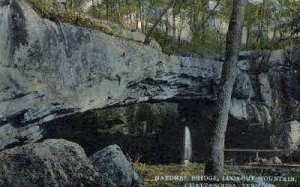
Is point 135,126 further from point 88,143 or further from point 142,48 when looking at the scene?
point 142,48

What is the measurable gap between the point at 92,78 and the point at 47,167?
754cm

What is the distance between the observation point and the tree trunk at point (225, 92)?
11422 mm

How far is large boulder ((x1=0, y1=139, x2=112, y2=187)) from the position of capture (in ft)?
28.5

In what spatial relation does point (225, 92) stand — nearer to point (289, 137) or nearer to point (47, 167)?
point (47, 167)

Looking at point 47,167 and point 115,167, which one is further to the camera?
point 115,167

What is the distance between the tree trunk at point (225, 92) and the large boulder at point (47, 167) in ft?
10.7

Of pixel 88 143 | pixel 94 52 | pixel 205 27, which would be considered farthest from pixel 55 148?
pixel 205 27

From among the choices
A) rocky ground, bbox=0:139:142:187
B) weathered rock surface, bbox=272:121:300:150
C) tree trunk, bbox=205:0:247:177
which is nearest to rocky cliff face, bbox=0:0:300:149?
weathered rock surface, bbox=272:121:300:150

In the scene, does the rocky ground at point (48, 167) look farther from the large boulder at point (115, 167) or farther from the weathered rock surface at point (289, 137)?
the weathered rock surface at point (289, 137)

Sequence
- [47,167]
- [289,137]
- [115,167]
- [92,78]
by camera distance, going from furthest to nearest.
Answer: [289,137] → [92,78] → [115,167] → [47,167]

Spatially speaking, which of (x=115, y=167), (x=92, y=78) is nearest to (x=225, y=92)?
(x=115, y=167)

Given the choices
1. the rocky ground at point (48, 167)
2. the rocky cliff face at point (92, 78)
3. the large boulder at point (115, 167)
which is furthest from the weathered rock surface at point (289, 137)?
the rocky ground at point (48, 167)

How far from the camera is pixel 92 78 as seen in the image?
52.7ft

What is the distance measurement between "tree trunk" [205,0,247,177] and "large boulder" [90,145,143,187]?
202cm
